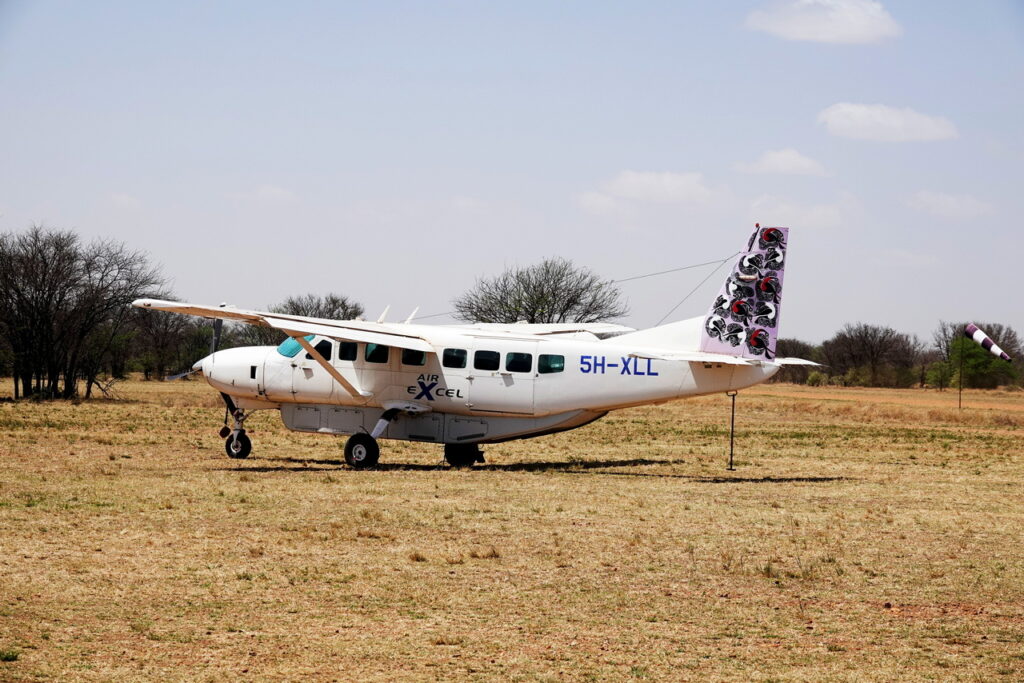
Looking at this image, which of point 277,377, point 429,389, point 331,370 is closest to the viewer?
point 331,370

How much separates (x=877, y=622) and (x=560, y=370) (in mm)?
12647

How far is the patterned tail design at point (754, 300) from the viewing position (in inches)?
842

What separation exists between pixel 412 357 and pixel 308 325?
2164mm

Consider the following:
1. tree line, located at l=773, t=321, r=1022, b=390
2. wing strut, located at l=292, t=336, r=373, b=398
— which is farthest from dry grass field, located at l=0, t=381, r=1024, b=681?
tree line, located at l=773, t=321, r=1022, b=390

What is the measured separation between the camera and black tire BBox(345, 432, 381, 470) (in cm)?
2266

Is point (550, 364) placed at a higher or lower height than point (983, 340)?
lower

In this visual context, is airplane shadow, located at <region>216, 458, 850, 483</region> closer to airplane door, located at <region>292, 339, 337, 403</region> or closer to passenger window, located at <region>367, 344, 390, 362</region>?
airplane door, located at <region>292, 339, 337, 403</region>

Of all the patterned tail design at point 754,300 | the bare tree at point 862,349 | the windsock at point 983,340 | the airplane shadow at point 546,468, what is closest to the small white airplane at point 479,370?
the patterned tail design at point 754,300

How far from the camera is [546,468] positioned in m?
23.9

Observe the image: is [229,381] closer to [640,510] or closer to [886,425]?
[640,510]

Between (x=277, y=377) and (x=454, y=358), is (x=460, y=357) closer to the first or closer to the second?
(x=454, y=358)

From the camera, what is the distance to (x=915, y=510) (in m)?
17.6

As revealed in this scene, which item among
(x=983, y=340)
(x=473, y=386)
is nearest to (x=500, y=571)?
(x=983, y=340)

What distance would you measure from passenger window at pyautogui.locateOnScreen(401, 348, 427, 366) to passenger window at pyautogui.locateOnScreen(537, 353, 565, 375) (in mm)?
2368
